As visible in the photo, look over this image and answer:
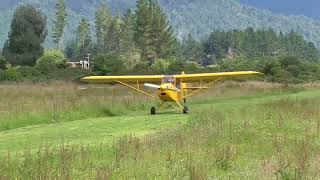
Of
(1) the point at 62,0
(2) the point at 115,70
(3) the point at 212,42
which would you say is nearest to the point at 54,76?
(2) the point at 115,70

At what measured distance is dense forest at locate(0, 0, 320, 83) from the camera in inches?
2186

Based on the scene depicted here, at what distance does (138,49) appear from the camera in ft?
321

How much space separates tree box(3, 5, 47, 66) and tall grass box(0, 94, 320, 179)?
68130 millimetres

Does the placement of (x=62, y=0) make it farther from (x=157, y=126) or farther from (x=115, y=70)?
(x=157, y=126)

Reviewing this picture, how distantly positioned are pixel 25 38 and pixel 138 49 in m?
22.0

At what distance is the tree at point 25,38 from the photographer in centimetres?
8000

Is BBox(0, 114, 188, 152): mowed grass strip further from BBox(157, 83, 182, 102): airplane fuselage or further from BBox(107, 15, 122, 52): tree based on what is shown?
BBox(107, 15, 122, 52): tree

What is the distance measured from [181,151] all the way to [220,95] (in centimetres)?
2417

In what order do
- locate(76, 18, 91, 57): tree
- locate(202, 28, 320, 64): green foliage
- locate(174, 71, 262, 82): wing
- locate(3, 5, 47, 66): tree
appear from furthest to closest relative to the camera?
locate(202, 28, 320, 64): green foliage → locate(76, 18, 91, 57): tree → locate(3, 5, 47, 66): tree → locate(174, 71, 262, 82): wing

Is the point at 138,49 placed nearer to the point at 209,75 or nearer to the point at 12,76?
the point at 12,76

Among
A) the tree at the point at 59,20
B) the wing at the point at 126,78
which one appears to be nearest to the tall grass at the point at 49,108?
the wing at the point at 126,78

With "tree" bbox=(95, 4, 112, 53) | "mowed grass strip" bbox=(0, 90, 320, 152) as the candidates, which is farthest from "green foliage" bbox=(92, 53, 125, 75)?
"tree" bbox=(95, 4, 112, 53)

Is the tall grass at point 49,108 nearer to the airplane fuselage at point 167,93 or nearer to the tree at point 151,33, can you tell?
the airplane fuselage at point 167,93

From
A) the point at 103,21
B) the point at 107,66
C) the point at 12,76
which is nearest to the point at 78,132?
the point at 12,76
